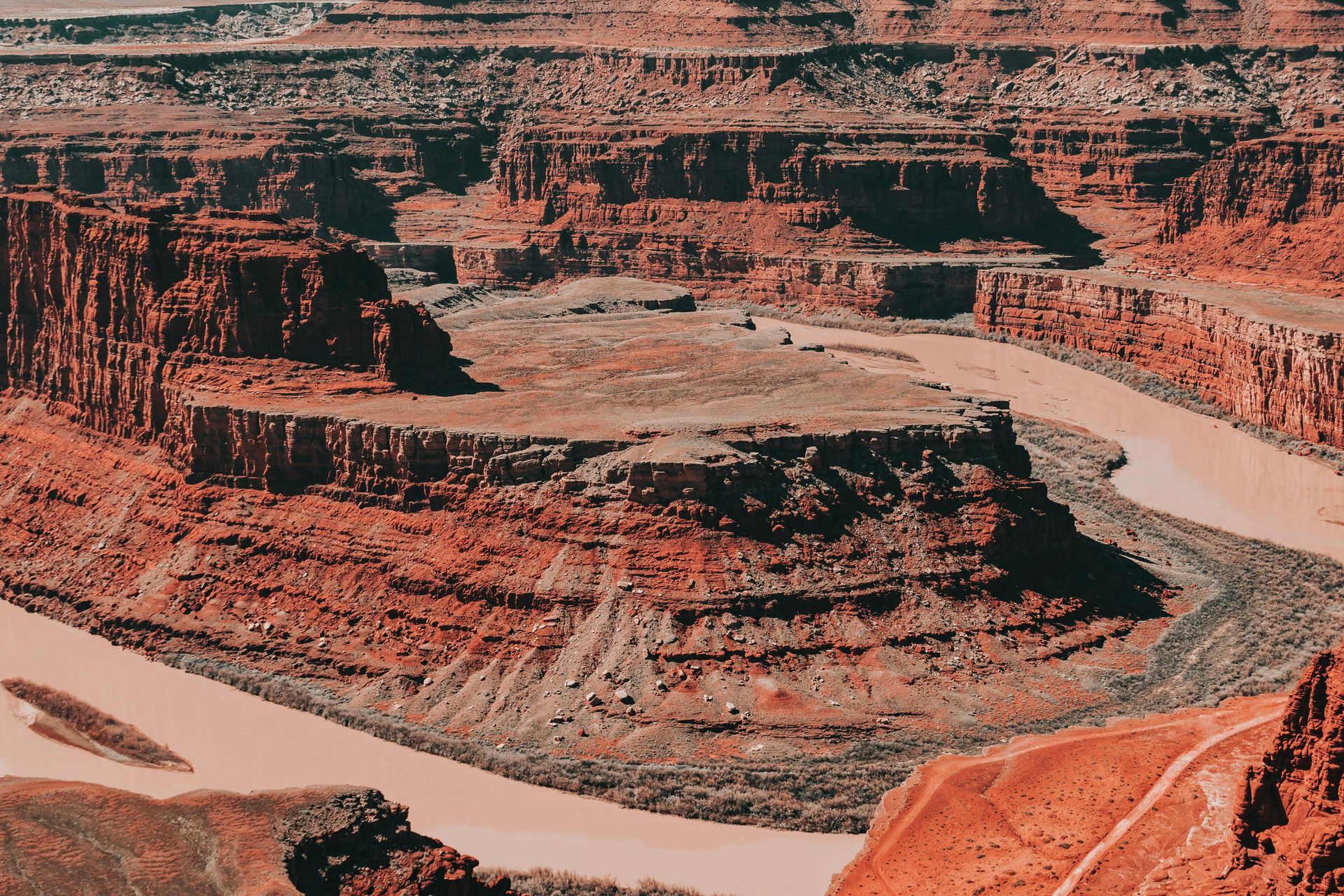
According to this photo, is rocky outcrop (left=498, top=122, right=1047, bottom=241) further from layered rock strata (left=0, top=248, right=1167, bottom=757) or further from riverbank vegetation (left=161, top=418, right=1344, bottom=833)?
layered rock strata (left=0, top=248, right=1167, bottom=757)

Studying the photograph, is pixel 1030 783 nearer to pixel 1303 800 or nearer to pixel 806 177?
pixel 1303 800

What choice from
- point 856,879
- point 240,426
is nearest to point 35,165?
point 240,426

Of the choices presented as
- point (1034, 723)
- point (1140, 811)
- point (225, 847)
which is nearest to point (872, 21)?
point (1034, 723)

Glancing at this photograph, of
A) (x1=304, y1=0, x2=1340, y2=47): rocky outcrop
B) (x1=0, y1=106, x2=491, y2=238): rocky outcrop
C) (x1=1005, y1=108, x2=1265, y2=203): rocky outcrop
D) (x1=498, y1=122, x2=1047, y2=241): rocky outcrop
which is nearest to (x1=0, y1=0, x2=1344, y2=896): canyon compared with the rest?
(x1=498, y1=122, x2=1047, y2=241): rocky outcrop

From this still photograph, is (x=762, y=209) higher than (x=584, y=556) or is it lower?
higher

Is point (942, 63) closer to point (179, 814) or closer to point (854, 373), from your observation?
point (854, 373)

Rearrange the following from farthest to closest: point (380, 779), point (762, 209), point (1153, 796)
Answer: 1. point (762, 209)
2. point (380, 779)
3. point (1153, 796)

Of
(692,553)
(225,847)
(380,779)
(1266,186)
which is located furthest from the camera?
(1266,186)
